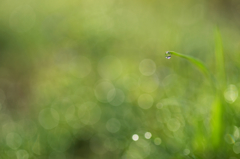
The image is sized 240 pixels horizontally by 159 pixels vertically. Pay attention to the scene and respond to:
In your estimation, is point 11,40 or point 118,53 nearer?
point 118,53

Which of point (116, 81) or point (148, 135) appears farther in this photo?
point (116, 81)

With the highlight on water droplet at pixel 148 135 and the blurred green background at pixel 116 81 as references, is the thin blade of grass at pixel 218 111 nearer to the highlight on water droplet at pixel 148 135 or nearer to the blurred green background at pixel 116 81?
the blurred green background at pixel 116 81

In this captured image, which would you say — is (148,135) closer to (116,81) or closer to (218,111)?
(218,111)

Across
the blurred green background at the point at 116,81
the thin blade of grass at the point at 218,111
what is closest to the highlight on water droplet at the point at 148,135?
the blurred green background at the point at 116,81

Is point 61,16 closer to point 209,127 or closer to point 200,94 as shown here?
point 200,94

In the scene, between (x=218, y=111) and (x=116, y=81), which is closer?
(x=218, y=111)

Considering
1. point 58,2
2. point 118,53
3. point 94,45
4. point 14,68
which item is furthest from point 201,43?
point 58,2

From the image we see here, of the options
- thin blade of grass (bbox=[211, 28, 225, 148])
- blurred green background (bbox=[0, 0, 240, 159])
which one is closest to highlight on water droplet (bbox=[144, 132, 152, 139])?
blurred green background (bbox=[0, 0, 240, 159])

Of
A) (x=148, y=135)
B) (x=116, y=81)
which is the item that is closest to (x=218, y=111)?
(x=148, y=135)
